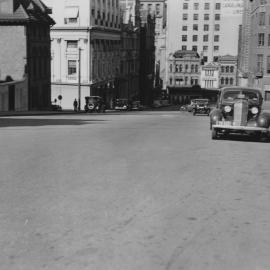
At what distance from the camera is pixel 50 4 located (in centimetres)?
7775

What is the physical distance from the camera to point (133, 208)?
1034cm

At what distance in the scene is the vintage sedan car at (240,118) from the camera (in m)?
20.6

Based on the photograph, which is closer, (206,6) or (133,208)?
(133,208)

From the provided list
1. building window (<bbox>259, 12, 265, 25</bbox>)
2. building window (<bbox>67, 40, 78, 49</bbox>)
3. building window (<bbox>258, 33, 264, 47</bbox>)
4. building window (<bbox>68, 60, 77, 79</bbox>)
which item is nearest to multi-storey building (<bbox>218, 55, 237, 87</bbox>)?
building window (<bbox>259, 12, 265, 25</bbox>)

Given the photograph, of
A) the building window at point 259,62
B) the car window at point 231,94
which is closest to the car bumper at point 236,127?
the car window at point 231,94

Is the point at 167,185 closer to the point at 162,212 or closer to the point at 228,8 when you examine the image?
the point at 162,212

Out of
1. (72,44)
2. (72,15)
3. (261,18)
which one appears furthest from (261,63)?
(72,15)

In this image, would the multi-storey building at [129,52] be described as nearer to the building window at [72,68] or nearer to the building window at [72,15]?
the building window at [72,68]

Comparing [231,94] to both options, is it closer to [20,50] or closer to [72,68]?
[20,50]

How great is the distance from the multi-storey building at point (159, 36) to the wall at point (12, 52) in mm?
89849

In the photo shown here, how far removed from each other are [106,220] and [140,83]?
10791 cm

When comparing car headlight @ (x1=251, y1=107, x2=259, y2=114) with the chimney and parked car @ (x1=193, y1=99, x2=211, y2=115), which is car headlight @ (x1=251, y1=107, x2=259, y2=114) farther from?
the chimney

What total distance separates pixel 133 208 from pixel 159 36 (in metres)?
164

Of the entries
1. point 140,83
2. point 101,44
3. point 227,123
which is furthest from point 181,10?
point 227,123
